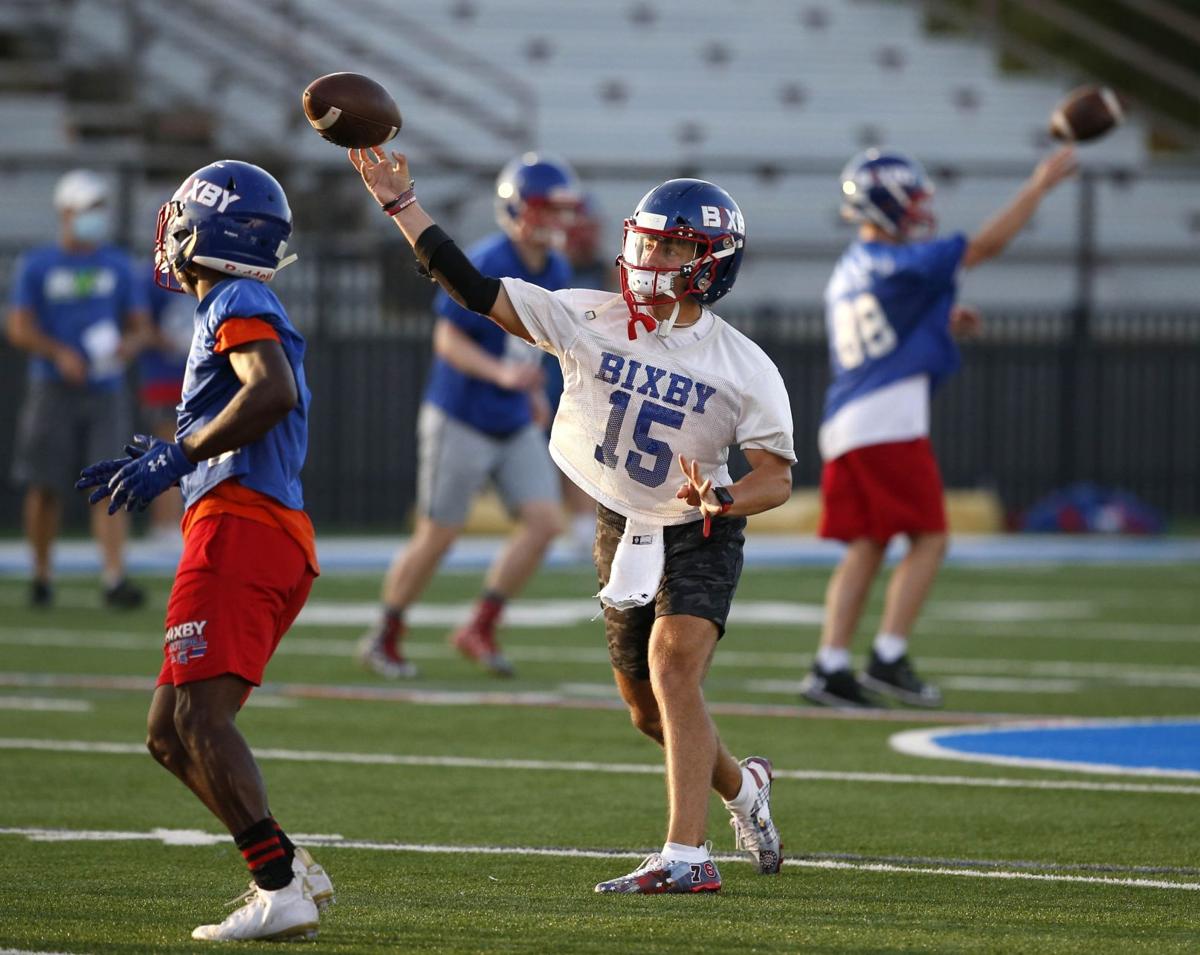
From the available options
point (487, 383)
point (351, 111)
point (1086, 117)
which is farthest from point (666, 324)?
point (487, 383)

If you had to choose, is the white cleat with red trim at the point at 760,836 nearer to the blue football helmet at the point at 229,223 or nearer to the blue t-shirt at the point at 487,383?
the blue football helmet at the point at 229,223

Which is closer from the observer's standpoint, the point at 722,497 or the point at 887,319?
the point at 722,497

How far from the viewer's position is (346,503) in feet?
69.3

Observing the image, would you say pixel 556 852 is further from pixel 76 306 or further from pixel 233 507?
pixel 76 306

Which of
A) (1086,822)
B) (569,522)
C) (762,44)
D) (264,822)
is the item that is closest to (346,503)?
(569,522)

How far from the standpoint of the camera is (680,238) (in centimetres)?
592

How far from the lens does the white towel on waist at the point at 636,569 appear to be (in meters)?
5.84

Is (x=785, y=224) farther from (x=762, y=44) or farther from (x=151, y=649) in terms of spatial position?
(x=151, y=649)

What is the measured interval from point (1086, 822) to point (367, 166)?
285cm

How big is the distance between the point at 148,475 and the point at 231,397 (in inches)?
12.9

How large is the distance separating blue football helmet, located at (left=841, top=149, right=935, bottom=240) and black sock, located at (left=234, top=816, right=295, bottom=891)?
5.25 meters

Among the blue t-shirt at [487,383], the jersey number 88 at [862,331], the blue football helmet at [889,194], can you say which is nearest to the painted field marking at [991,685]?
the jersey number 88 at [862,331]

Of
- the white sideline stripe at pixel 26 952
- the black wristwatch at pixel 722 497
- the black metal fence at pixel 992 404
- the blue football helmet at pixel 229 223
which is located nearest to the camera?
the white sideline stripe at pixel 26 952

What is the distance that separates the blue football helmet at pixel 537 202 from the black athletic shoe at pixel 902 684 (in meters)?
2.55
